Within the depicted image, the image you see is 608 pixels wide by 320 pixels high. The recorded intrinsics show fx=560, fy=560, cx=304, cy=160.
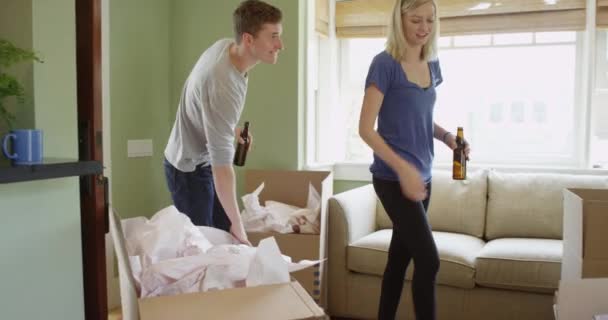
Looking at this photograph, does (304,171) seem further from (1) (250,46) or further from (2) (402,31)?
(2) (402,31)

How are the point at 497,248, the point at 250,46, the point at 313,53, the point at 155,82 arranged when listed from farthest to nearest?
the point at 313,53 < the point at 155,82 < the point at 497,248 < the point at 250,46

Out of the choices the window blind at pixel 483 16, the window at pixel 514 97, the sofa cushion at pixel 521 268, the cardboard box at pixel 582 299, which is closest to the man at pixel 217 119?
the cardboard box at pixel 582 299

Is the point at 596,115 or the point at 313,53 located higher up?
the point at 313,53

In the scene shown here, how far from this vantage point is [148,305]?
1.11 meters

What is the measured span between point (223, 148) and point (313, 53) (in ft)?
5.55

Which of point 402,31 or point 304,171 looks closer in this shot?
point 402,31

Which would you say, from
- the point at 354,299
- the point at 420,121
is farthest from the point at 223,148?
the point at 354,299

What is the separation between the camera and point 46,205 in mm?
1397

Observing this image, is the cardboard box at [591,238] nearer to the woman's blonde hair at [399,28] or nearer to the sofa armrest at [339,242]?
the woman's blonde hair at [399,28]

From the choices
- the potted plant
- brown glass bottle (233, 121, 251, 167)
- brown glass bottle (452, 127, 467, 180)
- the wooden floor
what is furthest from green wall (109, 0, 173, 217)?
brown glass bottle (452, 127, 467, 180)

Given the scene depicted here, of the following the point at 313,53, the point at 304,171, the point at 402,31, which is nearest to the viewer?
the point at 402,31

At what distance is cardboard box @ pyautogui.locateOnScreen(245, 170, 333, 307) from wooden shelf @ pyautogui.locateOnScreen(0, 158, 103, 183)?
1422mm

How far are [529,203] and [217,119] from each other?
70.4 inches

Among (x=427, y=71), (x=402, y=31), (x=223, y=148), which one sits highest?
(x=402, y=31)
